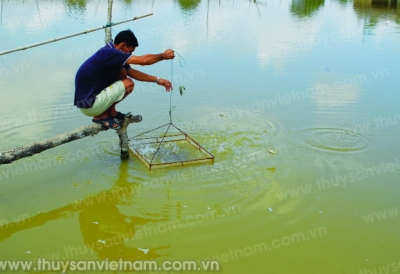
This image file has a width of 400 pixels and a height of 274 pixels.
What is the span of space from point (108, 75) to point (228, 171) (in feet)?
4.91

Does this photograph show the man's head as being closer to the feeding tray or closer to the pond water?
the feeding tray

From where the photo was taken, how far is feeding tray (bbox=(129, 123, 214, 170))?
15.5 ft

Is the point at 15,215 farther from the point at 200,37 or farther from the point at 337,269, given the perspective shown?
the point at 200,37

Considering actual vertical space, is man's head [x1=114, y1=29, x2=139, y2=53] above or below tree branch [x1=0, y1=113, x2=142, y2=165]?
above

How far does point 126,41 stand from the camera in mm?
4082

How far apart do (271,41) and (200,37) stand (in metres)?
1.85

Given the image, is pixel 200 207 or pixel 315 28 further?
pixel 315 28

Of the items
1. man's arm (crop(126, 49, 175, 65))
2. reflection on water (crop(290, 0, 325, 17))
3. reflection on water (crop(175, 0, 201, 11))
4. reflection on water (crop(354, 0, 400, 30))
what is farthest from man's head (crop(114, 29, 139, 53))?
reflection on water (crop(290, 0, 325, 17))

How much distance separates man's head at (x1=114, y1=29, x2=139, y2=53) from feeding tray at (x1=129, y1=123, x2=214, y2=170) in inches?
38.2

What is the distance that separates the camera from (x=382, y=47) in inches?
448

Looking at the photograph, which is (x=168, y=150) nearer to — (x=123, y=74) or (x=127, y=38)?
(x=123, y=74)

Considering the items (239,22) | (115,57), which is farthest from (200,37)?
(115,57)

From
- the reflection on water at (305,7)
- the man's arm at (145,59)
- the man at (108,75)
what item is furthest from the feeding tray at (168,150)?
the reflection on water at (305,7)

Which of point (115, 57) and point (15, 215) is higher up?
point (115, 57)
